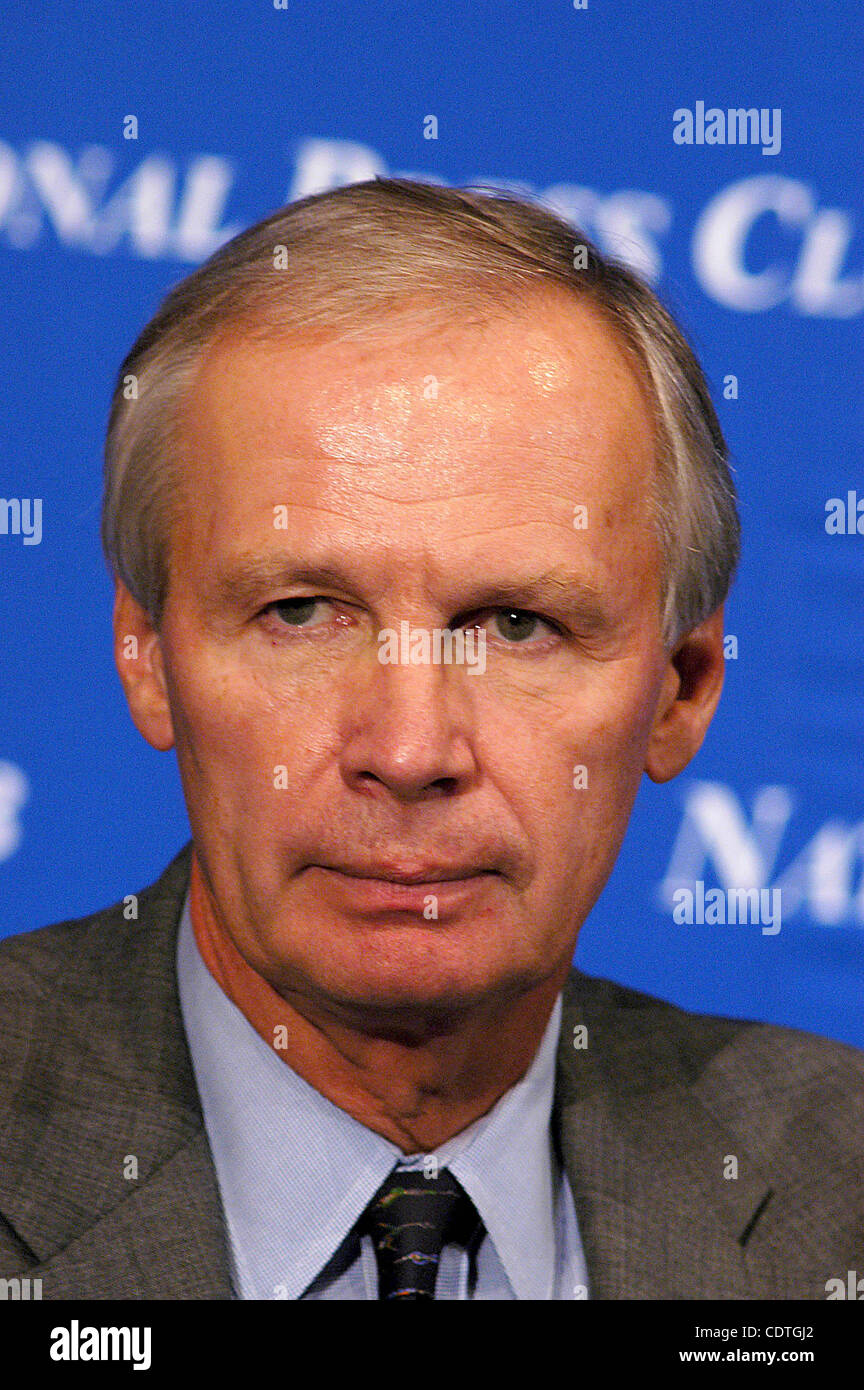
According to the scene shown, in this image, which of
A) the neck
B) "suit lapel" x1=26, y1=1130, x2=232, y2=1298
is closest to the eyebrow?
the neck

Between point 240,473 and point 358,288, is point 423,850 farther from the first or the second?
point 358,288

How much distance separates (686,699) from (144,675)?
547 millimetres

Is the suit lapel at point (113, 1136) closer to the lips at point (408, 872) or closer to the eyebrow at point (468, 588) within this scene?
the lips at point (408, 872)

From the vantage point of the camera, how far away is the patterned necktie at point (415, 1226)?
145cm

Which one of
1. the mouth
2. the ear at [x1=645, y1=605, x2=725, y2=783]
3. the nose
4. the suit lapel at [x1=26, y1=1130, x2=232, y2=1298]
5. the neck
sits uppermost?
the ear at [x1=645, y1=605, x2=725, y2=783]

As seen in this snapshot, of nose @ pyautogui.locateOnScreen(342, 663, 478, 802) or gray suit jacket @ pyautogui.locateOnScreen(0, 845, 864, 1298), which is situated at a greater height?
nose @ pyautogui.locateOnScreen(342, 663, 478, 802)

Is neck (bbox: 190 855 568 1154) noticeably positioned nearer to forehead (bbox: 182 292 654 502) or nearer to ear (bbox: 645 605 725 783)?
ear (bbox: 645 605 725 783)

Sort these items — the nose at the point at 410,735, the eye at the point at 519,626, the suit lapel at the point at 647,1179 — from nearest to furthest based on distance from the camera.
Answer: the nose at the point at 410,735
the eye at the point at 519,626
the suit lapel at the point at 647,1179

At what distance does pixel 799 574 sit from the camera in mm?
2133

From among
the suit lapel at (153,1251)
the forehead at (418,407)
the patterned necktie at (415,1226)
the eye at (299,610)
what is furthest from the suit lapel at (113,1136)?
the forehead at (418,407)

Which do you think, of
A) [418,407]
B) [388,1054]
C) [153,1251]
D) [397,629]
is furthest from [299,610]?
[153,1251]

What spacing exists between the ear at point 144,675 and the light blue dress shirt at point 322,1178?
23 cm

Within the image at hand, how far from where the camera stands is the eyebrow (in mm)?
1367

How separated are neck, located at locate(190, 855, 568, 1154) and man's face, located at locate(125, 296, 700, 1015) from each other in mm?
45
